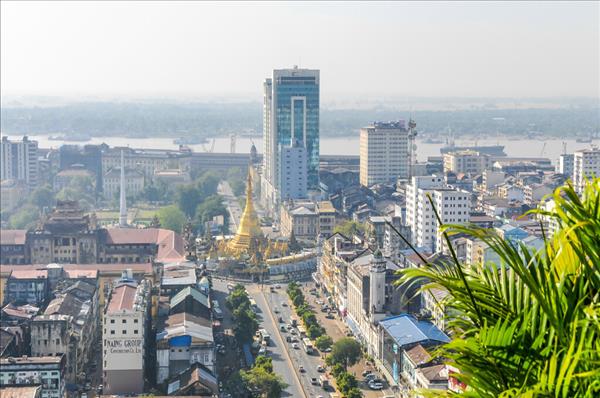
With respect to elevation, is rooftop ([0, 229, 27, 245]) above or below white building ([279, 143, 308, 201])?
below

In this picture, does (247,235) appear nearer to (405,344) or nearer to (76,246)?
(76,246)

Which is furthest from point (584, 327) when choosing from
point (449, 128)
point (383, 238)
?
point (449, 128)

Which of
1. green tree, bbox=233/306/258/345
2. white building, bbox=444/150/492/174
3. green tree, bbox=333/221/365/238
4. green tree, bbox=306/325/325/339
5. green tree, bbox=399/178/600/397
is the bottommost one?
green tree, bbox=306/325/325/339

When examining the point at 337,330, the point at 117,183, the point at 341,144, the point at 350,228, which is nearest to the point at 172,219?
the point at 350,228

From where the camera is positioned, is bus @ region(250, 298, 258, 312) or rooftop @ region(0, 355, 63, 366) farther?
bus @ region(250, 298, 258, 312)

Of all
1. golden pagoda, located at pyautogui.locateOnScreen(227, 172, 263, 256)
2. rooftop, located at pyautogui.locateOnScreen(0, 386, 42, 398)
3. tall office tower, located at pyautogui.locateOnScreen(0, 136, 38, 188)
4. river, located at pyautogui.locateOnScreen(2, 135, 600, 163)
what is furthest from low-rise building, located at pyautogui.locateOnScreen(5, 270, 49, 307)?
river, located at pyautogui.locateOnScreen(2, 135, 600, 163)

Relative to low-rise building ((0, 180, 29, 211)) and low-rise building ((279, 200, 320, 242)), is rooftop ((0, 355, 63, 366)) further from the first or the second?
low-rise building ((0, 180, 29, 211))

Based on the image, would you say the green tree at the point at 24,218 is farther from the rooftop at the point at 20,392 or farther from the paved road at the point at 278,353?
the rooftop at the point at 20,392

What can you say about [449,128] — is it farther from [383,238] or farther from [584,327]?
[584,327]
